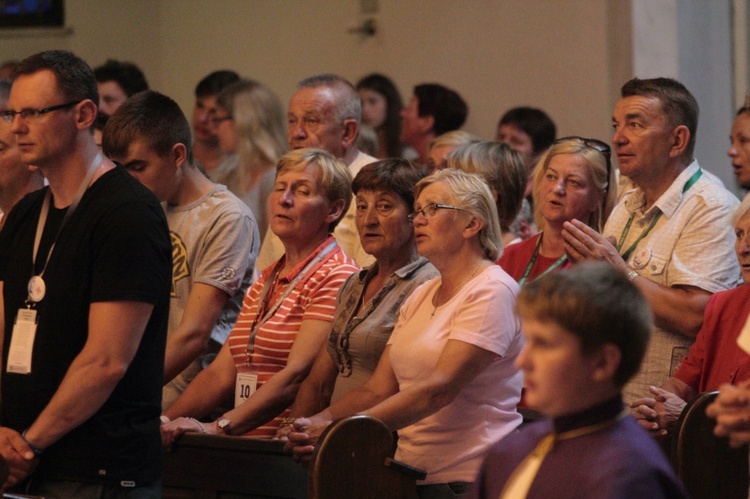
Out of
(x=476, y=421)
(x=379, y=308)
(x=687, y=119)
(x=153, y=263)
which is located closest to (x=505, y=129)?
(x=687, y=119)

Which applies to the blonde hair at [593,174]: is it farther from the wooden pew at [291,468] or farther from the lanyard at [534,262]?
the wooden pew at [291,468]

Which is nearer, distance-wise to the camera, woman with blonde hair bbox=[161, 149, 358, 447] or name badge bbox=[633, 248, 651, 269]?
woman with blonde hair bbox=[161, 149, 358, 447]

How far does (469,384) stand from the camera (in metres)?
2.98

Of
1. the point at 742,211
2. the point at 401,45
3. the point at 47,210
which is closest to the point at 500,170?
the point at 742,211

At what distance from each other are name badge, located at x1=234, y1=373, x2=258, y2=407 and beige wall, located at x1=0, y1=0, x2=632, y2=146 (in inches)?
117

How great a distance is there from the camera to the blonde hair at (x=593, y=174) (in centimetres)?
393

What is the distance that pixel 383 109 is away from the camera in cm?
674

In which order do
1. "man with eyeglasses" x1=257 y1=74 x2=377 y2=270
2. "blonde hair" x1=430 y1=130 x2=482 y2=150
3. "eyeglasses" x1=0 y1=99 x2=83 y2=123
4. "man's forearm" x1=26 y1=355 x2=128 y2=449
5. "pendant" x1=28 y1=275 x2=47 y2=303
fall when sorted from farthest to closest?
"blonde hair" x1=430 y1=130 x2=482 y2=150 → "man with eyeglasses" x1=257 y1=74 x2=377 y2=270 → "eyeglasses" x1=0 y1=99 x2=83 y2=123 → "pendant" x1=28 y1=275 x2=47 y2=303 → "man's forearm" x1=26 y1=355 x2=128 y2=449

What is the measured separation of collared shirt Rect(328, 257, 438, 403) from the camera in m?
3.37

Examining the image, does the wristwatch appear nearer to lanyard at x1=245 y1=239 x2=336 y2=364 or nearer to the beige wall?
lanyard at x1=245 y1=239 x2=336 y2=364

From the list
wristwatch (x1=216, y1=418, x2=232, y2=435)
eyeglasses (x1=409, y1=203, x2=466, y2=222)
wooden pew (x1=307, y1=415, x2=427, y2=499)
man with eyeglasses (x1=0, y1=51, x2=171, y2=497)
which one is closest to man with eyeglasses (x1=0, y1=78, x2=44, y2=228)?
wristwatch (x1=216, y1=418, x2=232, y2=435)

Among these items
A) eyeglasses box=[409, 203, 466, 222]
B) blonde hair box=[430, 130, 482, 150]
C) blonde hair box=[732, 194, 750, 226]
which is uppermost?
blonde hair box=[430, 130, 482, 150]

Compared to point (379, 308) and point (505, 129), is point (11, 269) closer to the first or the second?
point (379, 308)

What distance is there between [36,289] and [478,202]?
1.26m
